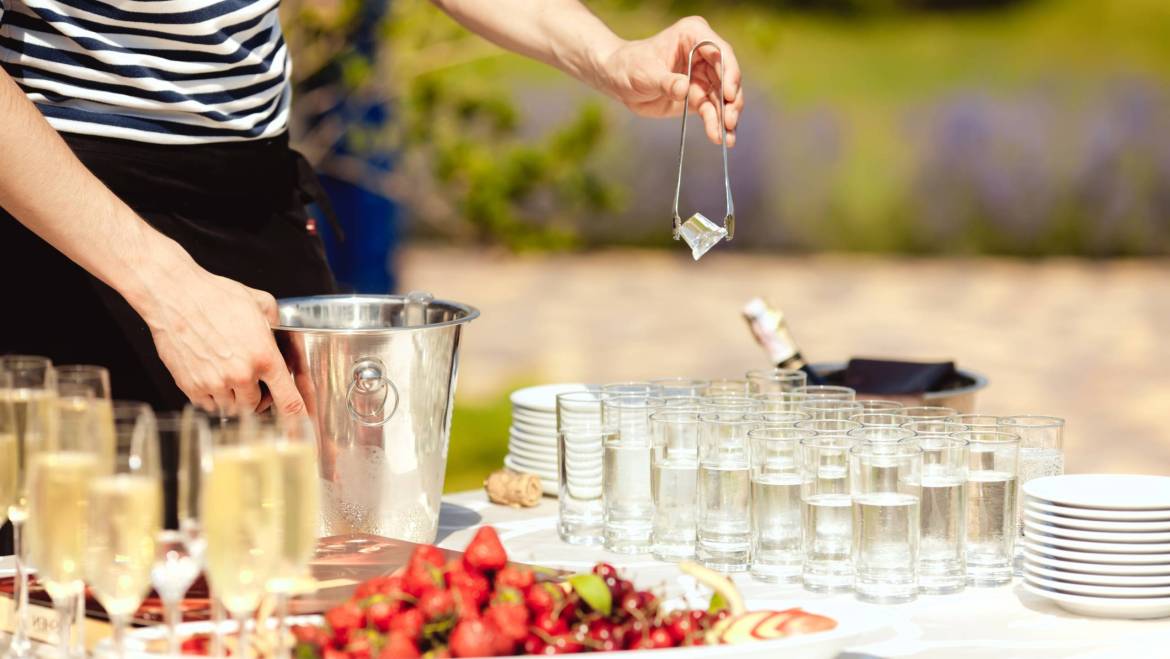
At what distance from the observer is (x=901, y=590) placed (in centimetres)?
149

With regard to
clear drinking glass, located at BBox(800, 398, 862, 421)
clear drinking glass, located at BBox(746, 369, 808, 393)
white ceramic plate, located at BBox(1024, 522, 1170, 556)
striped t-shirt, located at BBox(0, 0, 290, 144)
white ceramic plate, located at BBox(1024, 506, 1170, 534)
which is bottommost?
white ceramic plate, located at BBox(1024, 522, 1170, 556)

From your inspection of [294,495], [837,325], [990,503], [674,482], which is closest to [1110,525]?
[990,503]

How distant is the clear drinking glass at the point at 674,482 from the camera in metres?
1.62

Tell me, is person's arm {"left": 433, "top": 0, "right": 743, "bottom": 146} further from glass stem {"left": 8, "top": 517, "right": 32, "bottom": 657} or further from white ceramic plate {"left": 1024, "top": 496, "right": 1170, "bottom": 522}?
glass stem {"left": 8, "top": 517, "right": 32, "bottom": 657}

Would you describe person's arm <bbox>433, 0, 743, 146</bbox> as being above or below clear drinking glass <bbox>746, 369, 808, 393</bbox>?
above

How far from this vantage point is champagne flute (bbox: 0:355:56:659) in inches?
48.7

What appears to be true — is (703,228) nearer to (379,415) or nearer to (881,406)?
(881,406)

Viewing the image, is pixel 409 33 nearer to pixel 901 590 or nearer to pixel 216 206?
pixel 216 206

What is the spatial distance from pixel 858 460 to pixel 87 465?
0.74m

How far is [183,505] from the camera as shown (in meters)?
1.09

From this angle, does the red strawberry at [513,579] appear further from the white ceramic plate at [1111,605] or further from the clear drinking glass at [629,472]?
the white ceramic plate at [1111,605]

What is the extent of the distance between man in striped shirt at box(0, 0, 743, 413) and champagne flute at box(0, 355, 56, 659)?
0.82 feet

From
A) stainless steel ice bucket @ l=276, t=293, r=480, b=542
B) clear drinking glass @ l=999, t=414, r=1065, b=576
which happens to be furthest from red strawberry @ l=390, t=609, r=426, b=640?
clear drinking glass @ l=999, t=414, r=1065, b=576

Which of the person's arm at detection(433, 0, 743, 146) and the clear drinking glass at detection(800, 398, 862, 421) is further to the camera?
the person's arm at detection(433, 0, 743, 146)
